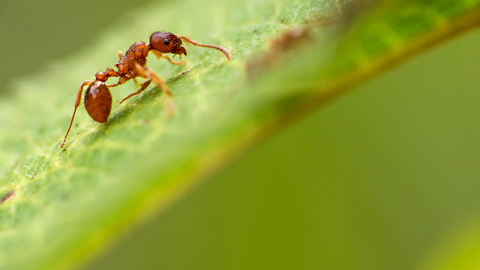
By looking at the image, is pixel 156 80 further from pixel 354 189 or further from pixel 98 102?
pixel 354 189

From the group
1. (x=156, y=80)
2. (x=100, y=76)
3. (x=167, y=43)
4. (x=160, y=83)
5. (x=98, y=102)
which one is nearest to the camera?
(x=160, y=83)

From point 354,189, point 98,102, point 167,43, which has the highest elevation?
point 167,43

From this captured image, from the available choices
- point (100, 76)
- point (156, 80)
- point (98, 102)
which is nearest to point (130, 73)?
point (100, 76)

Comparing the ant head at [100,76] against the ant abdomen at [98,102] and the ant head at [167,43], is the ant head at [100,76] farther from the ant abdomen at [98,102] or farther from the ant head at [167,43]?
the ant head at [167,43]

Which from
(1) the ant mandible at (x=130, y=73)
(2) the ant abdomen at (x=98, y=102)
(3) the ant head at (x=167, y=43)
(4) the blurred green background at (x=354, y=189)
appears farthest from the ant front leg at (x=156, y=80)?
(4) the blurred green background at (x=354, y=189)

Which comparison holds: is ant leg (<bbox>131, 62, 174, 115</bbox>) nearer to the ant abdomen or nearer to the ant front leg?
the ant front leg

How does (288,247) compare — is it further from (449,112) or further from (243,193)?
(449,112)
